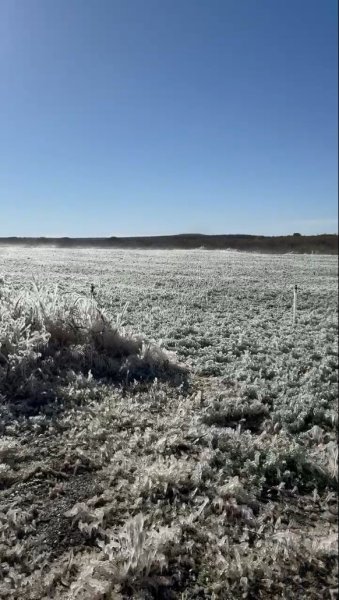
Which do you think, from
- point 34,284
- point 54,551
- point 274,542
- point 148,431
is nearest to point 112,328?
point 34,284

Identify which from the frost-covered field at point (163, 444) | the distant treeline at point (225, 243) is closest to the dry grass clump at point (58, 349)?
the frost-covered field at point (163, 444)

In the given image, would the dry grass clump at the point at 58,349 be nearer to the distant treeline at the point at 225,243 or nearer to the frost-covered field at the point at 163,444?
the frost-covered field at the point at 163,444

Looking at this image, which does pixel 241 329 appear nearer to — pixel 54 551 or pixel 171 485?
pixel 171 485

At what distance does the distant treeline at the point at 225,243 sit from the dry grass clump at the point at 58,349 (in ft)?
5.41

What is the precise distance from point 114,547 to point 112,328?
422 centimetres

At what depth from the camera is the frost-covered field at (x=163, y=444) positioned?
2.36 meters

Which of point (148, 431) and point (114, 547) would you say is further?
point (148, 431)

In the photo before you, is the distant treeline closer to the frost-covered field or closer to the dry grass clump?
the frost-covered field

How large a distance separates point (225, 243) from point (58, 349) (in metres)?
3.49

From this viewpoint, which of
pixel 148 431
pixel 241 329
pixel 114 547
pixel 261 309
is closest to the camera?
pixel 114 547

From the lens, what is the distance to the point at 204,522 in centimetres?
283

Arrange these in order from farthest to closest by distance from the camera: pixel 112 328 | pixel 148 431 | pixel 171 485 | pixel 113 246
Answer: pixel 112 328 → pixel 113 246 → pixel 148 431 → pixel 171 485

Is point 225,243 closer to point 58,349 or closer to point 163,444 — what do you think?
point 163,444

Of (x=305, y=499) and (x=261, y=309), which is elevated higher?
(x=261, y=309)
